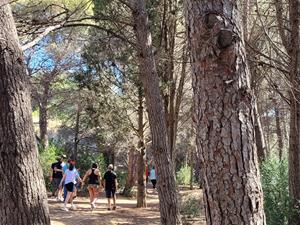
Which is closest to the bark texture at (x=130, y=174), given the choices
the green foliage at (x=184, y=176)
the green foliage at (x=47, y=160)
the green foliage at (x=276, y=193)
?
the green foliage at (x=47, y=160)

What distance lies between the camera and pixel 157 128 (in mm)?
7902

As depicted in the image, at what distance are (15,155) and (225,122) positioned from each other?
247 cm

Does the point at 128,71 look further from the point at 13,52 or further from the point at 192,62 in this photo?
the point at 192,62

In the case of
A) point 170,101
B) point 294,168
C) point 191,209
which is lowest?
point 191,209

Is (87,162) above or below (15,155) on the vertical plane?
above

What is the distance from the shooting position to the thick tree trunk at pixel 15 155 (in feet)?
14.7

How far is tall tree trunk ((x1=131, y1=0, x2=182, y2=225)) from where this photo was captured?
7828 millimetres

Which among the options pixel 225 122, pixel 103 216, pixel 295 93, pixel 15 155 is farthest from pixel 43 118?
pixel 225 122

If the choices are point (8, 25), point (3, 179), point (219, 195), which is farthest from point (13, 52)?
point (219, 195)

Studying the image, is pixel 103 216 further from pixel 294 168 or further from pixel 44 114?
pixel 44 114

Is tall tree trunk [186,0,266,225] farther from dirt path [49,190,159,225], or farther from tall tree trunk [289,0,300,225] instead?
dirt path [49,190,159,225]

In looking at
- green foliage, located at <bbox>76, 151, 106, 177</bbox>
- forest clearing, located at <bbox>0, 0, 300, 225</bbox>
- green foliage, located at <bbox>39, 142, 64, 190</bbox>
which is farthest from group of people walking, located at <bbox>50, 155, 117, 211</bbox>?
green foliage, located at <bbox>76, 151, 106, 177</bbox>

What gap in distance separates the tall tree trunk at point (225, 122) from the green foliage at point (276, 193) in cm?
721

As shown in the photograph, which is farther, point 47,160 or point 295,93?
point 47,160
